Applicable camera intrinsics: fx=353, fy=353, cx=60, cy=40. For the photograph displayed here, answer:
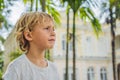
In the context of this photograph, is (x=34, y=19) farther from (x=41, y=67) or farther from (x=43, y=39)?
(x=41, y=67)

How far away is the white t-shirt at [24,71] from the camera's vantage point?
205 cm

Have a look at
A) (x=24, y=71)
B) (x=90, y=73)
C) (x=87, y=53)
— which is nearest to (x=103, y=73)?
(x=90, y=73)

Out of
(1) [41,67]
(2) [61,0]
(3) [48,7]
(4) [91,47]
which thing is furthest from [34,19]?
(4) [91,47]

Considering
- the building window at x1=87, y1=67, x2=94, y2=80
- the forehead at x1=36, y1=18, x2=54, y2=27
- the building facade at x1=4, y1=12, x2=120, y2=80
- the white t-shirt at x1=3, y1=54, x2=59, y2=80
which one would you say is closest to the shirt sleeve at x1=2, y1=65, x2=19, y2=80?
the white t-shirt at x1=3, y1=54, x2=59, y2=80

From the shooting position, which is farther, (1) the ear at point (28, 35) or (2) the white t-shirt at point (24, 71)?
(1) the ear at point (28, 35)

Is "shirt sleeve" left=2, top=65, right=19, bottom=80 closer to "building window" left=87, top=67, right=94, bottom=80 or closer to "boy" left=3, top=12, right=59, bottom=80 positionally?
"boy" left=3, top=12, right=59, bottom=80

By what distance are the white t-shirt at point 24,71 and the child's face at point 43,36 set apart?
0.12m

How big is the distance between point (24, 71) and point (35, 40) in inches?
9.0

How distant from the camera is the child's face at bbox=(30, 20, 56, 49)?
2207 mm

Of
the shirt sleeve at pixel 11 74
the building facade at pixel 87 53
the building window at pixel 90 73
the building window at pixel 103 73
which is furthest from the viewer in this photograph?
the building window at pixel 103 73

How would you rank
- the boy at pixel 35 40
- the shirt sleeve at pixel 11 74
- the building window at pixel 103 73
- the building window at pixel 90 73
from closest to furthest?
1. the shirt sleeve at pixel 11 74
2. the boy at pixel 35 40
3. the building window at pixel 90 73
4. the building window at pixel 103 73

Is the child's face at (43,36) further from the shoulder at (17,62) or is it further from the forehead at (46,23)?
the shoulder at (17,62)

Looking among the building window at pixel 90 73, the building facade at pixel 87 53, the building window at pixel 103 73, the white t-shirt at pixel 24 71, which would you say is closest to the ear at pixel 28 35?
the white t-shirt at pixel 24 71

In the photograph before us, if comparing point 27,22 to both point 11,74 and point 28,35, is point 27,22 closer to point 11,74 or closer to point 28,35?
point 28,35
